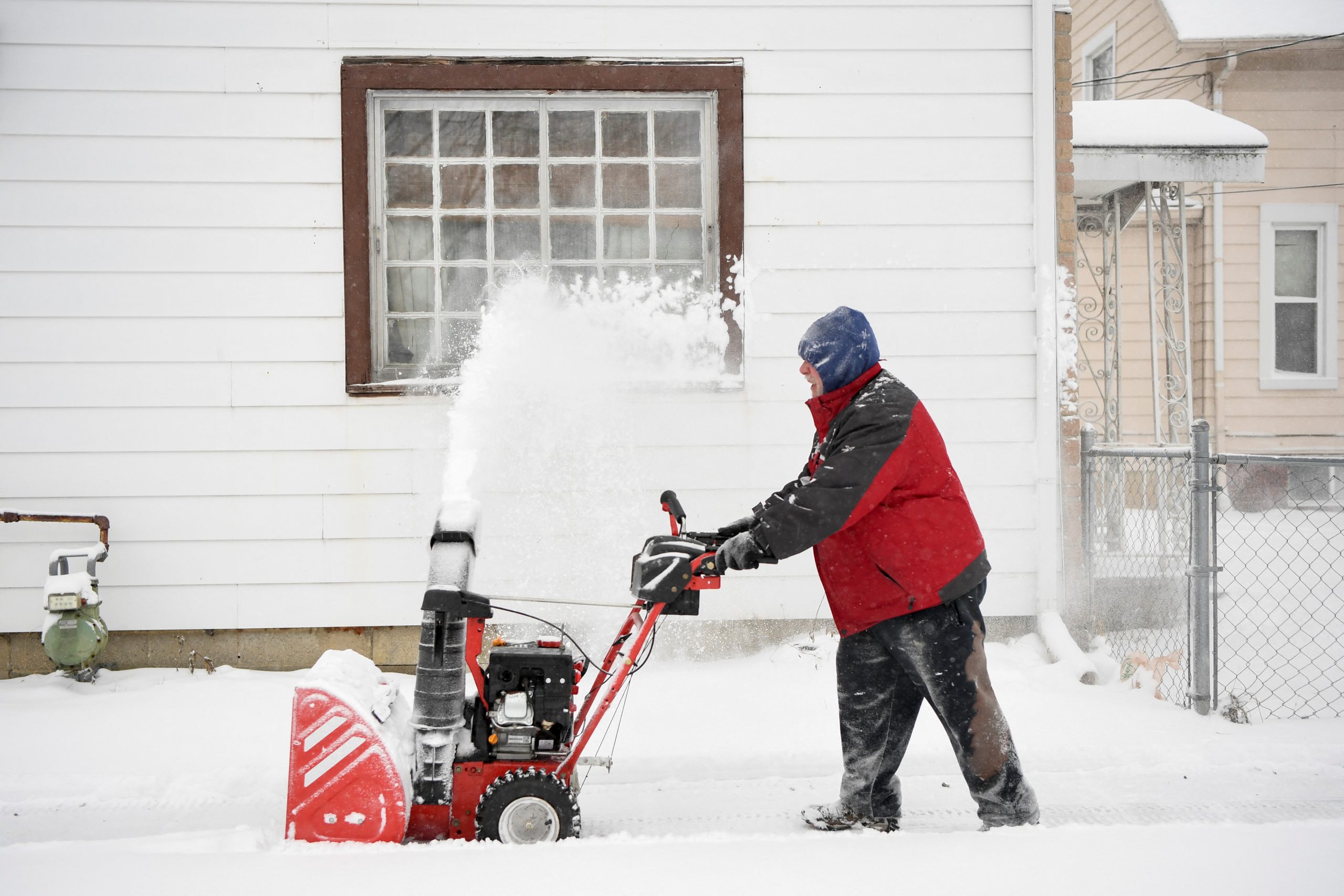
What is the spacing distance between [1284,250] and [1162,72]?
2.63 meters

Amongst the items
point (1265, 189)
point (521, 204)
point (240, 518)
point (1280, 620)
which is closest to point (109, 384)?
point (240, 518)

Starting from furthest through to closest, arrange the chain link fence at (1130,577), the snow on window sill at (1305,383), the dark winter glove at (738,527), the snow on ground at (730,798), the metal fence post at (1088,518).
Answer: the snow on window sill at (1305,383)
the metal fence post at (1088,518)
the chain link fence at (1130,577)
the dark winter glove at (738,527)
the snow on ground at (730,798)

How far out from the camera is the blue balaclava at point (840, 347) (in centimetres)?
284

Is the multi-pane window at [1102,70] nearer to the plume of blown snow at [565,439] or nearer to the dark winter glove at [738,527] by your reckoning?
the plume of blown snow at [565,439]

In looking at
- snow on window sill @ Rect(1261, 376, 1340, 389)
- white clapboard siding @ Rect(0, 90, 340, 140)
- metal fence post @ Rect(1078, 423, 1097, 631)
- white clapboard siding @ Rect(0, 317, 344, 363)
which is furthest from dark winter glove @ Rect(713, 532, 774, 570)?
snow on window sill @ Rect(1261, 376, 1340, 389)

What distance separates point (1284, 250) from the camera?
11031mm

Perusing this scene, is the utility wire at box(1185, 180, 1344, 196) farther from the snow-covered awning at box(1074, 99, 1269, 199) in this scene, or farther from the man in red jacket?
the man in red jacket

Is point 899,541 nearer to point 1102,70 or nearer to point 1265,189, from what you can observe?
point 1265,189

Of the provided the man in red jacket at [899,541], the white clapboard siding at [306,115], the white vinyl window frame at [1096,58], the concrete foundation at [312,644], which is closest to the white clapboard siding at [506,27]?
the white clapboard siding at [306,115]

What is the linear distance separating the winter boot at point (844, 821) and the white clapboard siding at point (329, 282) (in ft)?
6.57

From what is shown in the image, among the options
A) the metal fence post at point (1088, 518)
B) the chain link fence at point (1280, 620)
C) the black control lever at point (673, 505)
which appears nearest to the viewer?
the black control lever at point (673, 505)

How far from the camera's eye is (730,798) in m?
3.50

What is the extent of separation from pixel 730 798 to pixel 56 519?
12.5ft

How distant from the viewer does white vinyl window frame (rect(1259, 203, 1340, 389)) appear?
10.7 metres
